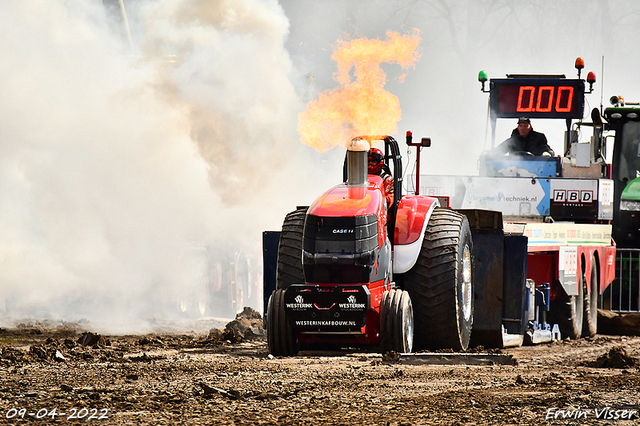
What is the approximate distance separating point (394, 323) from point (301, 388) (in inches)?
71.7

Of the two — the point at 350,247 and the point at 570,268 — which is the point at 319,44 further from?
the point at 350,247

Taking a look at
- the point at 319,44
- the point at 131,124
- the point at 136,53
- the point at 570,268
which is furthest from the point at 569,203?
the point at 319,44

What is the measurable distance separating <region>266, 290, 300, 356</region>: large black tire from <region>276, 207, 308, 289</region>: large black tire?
1.66 ft

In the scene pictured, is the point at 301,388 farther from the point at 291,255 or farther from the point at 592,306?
the point at 592,306

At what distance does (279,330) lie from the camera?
8.02 metres

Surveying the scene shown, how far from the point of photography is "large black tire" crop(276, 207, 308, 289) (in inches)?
340

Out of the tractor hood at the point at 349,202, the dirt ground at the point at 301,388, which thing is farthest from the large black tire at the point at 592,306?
the tractor hood at the point at 349,202

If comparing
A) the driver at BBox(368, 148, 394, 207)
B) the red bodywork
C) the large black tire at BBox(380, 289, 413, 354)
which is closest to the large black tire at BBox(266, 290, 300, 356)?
the red bodywork

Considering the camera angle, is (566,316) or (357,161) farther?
(566,316)

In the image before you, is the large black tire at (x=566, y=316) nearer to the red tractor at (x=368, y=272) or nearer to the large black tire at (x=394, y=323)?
the red tractor at (x=368, y=272)

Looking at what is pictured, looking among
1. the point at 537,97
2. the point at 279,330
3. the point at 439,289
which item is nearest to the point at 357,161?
the point at 439,289

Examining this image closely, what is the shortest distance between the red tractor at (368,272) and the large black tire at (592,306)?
14.3 feet

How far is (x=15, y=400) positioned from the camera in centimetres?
561

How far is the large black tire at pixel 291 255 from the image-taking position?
862 centimetres
